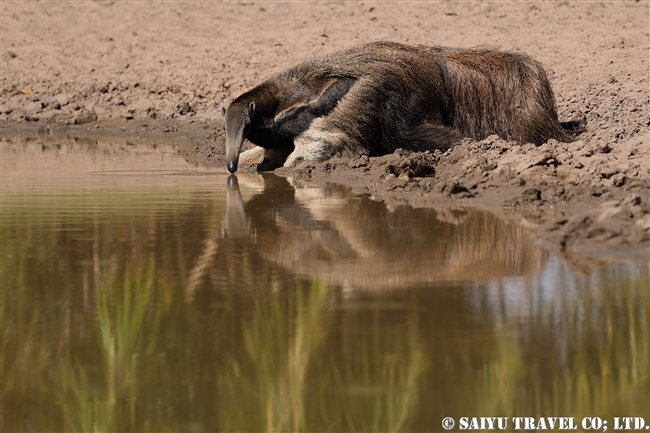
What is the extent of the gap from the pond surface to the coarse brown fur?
368 centimetres

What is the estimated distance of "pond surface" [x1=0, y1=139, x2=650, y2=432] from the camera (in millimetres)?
2762

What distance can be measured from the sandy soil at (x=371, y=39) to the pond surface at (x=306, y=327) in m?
0.87

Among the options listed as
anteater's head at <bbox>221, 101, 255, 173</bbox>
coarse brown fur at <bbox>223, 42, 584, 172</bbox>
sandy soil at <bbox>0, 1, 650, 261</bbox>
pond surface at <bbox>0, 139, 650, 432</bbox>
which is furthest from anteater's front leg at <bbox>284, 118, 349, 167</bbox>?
pond surface at <bbox>0, 139, 650, 432</bbox>

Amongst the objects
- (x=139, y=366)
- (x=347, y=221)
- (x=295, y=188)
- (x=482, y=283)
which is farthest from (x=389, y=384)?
(x=295, y=188)

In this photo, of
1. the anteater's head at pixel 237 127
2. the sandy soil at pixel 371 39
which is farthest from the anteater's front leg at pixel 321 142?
the anteater's head at pixel 237 127

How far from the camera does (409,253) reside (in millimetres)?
4820

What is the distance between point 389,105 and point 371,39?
9679 mm

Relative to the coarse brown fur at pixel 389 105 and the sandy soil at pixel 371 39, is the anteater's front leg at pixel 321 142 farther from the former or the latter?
the sandy soil at pixel 371 39

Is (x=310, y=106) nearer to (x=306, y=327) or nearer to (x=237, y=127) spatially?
(x=237, y=127)

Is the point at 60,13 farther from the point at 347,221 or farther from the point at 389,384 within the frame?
the point at 389,384

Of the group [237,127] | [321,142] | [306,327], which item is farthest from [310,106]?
[306,327]

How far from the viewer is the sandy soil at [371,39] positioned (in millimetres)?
6547

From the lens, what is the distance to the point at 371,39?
62.3 ft

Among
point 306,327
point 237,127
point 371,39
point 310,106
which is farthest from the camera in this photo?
point 371,39
